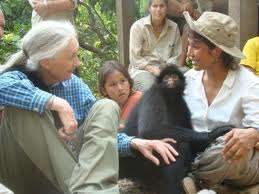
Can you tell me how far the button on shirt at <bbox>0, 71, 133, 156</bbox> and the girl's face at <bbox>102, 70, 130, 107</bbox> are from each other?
1192 millimetres

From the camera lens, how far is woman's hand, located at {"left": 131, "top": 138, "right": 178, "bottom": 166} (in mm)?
3105

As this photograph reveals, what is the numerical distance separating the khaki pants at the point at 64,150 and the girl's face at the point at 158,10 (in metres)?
3.26

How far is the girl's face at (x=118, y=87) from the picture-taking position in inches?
176

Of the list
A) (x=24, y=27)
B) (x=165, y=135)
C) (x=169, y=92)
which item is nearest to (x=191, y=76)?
(x=169, y=92)

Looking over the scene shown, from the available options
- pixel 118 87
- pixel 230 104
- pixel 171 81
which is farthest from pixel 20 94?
pixel 118 87

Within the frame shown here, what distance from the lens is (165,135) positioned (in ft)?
10.8

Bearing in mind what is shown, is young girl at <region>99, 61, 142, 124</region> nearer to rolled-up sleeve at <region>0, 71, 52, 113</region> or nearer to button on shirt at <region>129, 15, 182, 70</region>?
button on shirt at <region>129, 15, 182, 70</region>

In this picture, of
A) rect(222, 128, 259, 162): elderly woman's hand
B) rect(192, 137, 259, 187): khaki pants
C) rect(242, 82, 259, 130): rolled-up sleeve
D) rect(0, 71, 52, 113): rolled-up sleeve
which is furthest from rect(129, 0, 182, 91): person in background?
rect(0, 71, 52, 113): rolled-up sleeve

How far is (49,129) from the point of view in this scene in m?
2.67

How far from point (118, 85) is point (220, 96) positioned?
3.90 feet

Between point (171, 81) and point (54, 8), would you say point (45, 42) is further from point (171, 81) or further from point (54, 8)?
point (54, 8)

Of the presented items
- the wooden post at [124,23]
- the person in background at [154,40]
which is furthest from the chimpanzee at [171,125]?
the wooden post at [124,23]

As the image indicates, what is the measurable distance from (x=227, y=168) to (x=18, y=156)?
3.91 feet

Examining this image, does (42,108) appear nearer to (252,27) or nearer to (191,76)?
(191,76)
